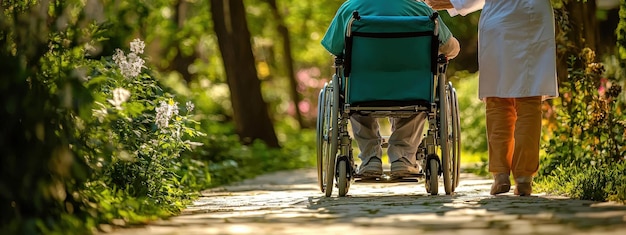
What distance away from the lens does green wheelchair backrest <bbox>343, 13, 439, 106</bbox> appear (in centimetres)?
662

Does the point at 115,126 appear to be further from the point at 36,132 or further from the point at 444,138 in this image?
the point at 444,138

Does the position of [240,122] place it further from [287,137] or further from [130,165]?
[130,165]

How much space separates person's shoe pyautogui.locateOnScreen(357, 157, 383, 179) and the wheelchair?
0.18m

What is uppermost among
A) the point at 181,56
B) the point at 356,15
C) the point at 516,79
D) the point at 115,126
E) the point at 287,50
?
A: the point at 287,50

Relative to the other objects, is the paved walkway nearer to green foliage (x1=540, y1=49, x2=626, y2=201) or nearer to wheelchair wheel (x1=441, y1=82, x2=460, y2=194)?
wheelchair wheel (x1=441, y1=82, x2=460, y2=194)

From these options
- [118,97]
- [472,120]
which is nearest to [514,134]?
[118,97]

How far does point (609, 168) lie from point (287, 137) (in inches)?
760

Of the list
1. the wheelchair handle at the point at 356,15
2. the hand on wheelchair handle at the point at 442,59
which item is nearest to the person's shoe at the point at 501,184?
the hand on wheelchair handle at the point at 442,59

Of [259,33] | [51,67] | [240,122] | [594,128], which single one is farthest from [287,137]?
[51,67]

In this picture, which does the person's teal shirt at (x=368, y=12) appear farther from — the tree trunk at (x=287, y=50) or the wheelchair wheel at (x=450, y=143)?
the tree trunk at (x=287, y=50)

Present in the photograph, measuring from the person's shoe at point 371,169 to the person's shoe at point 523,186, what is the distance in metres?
0.89

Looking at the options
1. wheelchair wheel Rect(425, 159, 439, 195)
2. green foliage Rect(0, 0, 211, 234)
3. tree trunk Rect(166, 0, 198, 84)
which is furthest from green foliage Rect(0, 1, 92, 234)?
tree trunk Rect(166, 0, 198, 84)

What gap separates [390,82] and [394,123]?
Answer: 0.65 m

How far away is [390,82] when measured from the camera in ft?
21.9
